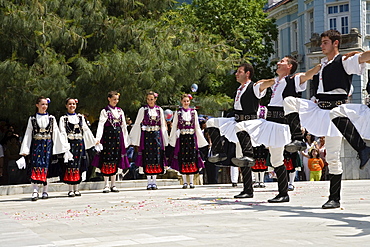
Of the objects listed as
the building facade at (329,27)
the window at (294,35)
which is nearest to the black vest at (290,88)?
the building facade at (329,27)

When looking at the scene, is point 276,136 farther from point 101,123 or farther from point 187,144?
point 187,144

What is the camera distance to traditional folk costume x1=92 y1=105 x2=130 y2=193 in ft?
46.2

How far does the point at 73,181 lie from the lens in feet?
43.2

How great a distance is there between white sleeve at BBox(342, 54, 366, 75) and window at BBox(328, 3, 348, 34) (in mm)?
33699

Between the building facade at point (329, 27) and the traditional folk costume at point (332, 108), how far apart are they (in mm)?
31010

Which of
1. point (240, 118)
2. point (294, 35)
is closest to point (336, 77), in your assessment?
point (240, 118)

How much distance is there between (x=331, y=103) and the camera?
870 cm

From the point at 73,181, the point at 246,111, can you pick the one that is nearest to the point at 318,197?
the point at 246,111

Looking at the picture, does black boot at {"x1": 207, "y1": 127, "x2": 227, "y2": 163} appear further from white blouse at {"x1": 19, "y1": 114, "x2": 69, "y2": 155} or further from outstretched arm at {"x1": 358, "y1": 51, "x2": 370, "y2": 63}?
white blouse at {"x1": 19, "y1": 114, "x2": 69, "y2": 155}

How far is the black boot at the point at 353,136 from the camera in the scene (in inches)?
310

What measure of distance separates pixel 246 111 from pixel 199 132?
460cm

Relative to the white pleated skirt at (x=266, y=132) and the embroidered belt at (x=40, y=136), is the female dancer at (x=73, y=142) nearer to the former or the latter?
the embroidered belt at (x=40, y=136)

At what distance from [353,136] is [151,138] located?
7271mm

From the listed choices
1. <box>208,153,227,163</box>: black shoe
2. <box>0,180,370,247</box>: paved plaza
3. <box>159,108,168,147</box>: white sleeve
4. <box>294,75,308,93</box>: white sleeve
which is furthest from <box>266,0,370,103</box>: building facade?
<box>0,180,370,247</box>: paved plaza
